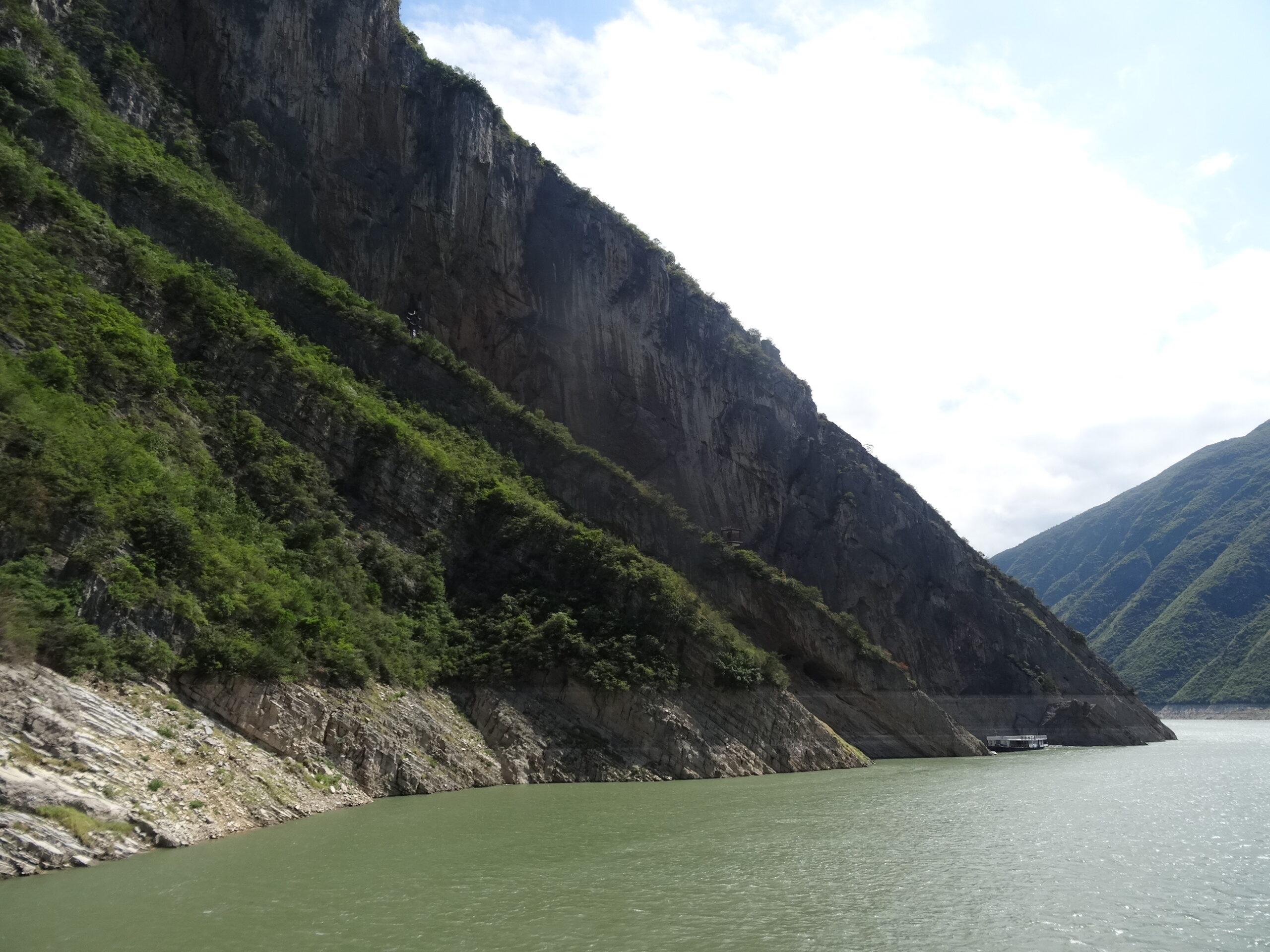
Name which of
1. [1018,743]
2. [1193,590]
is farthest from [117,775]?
[1193,590]

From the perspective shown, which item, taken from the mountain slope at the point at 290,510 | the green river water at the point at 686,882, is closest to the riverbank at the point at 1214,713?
the mountain slope at the point at 290,510

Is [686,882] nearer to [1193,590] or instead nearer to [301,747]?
[301,747]

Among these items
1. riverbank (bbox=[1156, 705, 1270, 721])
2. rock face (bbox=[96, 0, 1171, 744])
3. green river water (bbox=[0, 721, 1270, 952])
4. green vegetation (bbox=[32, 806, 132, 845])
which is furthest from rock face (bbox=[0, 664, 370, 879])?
riverbank (bbox=[1156, 705, 1270, 721])

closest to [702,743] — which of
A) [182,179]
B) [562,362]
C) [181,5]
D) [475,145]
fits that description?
[562,362]

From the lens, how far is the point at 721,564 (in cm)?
5516

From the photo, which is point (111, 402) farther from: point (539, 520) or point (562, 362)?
point (562, 362)

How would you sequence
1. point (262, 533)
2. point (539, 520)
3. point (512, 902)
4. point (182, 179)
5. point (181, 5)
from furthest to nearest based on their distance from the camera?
point (181, 5) → point (182, 179) → point (539, 520) → point (262, 533) → point (512, 902)

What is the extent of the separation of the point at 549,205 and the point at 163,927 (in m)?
59.0

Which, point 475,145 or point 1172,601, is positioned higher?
point 475,145

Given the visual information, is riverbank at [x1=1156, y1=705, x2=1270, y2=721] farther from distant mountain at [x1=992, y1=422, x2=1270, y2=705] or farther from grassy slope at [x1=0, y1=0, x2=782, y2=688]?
grassy slope at [x1=0, y1=0, x2=782, y2=688]

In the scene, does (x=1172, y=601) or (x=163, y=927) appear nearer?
(x=163, y=927)

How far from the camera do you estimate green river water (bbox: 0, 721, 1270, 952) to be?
12758 mm

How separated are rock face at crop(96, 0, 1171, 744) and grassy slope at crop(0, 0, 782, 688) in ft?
17.8

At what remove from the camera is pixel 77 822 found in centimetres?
1576
